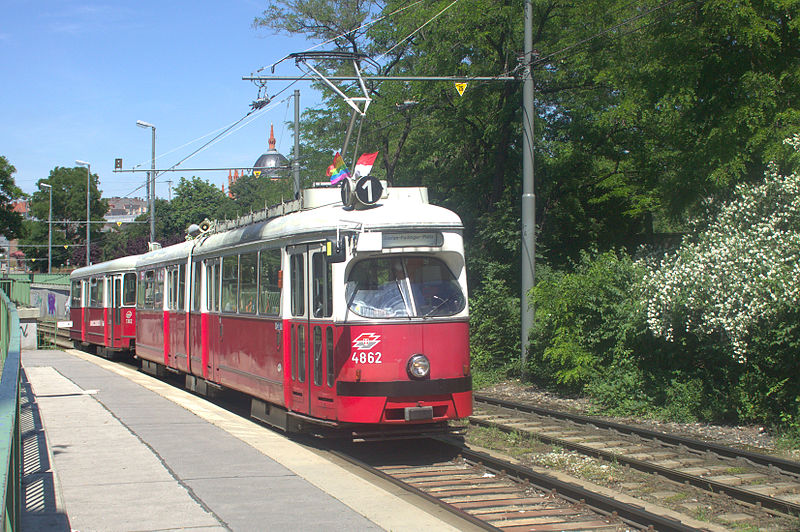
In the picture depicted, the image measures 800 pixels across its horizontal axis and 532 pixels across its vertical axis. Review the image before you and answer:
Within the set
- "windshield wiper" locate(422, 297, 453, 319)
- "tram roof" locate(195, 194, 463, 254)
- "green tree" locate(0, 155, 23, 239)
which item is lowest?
"windshield wiper" locate(422, 297, 453, 319)

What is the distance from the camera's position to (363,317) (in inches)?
368

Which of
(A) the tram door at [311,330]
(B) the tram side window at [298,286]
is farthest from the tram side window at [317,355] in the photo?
(B) the tram side window at [298,286]

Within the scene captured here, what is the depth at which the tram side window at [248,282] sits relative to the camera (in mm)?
12023

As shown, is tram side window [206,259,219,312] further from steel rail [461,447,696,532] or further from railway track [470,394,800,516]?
steel rail [461,447,696,532]

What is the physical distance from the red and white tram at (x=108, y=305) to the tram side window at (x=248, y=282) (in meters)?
11.0

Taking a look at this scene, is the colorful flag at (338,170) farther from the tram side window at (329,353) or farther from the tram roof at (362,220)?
the tram side window at (329,353)

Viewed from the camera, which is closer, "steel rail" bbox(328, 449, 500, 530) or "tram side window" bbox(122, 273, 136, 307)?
"steel rail" bbox(328, 449, 500, 530)

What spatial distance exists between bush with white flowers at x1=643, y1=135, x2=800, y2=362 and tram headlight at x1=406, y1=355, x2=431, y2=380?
15.6 ft

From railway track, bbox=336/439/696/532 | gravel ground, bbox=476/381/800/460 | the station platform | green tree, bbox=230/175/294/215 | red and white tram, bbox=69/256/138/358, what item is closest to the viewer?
the station platform

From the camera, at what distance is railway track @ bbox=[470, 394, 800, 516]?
8.26 meters

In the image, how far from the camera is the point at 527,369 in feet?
56.5

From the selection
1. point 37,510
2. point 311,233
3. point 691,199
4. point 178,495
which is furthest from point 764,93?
point 37,510

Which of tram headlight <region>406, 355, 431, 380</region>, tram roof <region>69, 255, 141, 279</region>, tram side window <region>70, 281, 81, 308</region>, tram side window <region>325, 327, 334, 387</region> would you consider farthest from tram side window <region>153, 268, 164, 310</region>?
tram side window <region>70, 281, 81, 308</region>

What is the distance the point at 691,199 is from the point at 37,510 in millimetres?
12201
